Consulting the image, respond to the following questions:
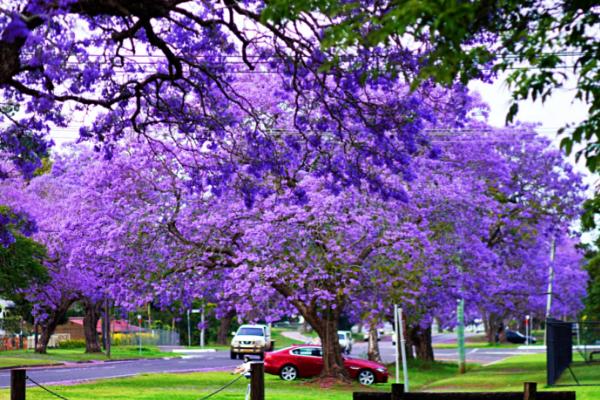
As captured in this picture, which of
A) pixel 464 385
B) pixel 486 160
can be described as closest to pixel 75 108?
pixel 464 385

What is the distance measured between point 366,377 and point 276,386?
3.19 m

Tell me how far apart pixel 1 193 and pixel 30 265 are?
644 cm

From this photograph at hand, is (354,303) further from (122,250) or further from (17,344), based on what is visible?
(17,344)

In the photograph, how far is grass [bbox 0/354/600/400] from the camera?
82.3 feet

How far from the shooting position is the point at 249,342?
5250 cm

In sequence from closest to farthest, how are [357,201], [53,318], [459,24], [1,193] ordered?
[459,24] → [357,201] → [1,193] → [53,318]

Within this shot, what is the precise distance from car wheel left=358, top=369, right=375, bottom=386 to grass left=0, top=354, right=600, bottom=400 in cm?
35

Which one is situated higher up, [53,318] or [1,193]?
[1,193]

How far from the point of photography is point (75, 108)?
16.2 metres

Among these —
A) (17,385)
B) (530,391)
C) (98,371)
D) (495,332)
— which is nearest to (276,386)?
(98,371)

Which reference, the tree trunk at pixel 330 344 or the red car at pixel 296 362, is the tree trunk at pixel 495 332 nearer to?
the red car at pixel 296 362

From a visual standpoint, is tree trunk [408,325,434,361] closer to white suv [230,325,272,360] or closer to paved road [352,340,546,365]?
paved road [352,340,546,365]

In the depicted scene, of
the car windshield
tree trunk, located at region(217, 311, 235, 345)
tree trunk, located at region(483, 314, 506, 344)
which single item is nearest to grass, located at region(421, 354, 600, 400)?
the car windshield

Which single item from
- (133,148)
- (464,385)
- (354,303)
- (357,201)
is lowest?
(464,385)
